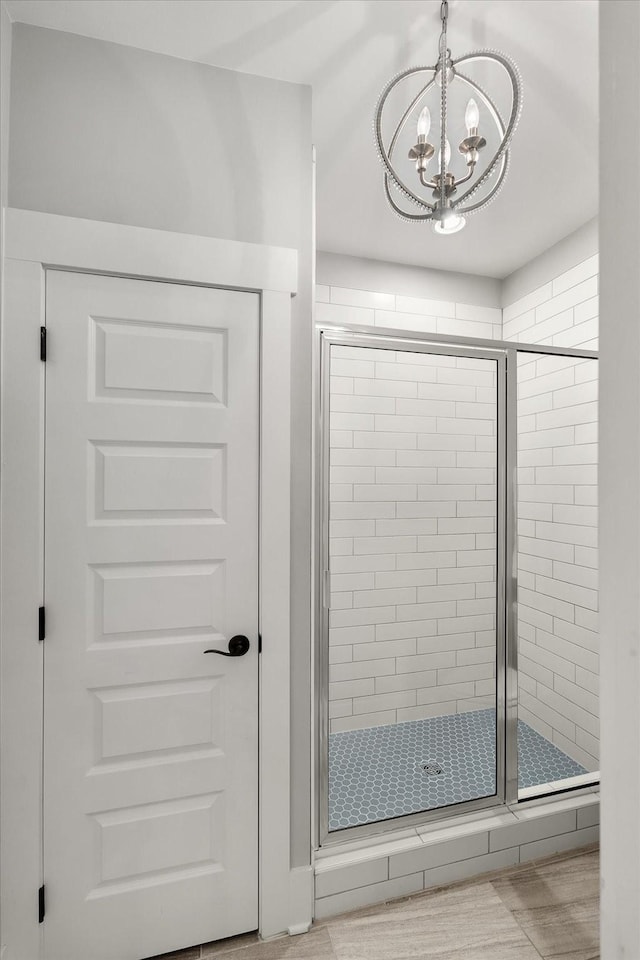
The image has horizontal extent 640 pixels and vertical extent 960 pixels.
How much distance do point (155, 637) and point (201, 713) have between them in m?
0.27

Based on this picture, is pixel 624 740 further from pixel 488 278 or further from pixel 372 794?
pixel 488 278

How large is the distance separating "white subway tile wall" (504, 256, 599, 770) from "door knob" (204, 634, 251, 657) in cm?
117

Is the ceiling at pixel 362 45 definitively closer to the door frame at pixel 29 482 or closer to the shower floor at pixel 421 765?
the door frame at pixel 29 482

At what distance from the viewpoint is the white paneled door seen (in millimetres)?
1441

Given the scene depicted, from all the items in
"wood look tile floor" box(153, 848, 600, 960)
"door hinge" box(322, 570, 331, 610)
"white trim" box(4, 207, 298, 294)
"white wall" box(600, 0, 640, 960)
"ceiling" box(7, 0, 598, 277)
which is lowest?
"wood look tile floor" box(153, 848, 600, 960)

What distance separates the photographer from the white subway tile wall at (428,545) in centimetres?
202

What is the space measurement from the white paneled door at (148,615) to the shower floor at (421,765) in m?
0.42

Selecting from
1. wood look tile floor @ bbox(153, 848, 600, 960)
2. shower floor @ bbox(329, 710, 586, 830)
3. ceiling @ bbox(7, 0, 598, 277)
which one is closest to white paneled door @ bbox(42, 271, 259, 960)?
wood look tile floor @ bbox(153, 848, 600, 960)

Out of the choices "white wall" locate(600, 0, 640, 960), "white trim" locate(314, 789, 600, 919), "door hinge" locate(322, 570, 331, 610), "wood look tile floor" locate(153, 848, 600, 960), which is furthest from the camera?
"door hinge" locate(322, 570, 331, 610)

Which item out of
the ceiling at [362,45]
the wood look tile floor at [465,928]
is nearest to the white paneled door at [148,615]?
the wood look tile floor at [465,928]

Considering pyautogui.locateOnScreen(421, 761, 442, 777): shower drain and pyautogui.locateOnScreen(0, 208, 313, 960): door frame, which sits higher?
pyautogui.locateOnScreen(0, 208, 313, 960): door frame

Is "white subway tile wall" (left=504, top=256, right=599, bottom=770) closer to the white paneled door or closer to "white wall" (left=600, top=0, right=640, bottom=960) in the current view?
the white paneled door

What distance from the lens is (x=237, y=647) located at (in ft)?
5.09

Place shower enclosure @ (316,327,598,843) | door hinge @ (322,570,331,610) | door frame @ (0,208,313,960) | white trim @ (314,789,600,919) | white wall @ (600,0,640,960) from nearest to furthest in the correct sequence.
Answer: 1. white wall @ (600,0,640,960)
2. door frame @ (0,208,313,960)
3. white trim @ (314,789,600,919)
4. door hinge @ (322,570,331,610)
5. shower enclosure @ (316,327,598,843)
